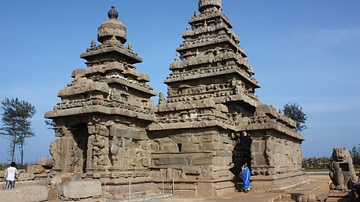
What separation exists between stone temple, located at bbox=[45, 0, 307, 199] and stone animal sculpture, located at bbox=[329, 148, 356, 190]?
3.33 meters

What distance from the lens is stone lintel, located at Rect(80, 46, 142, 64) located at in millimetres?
18375

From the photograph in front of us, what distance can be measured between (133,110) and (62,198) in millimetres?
6374

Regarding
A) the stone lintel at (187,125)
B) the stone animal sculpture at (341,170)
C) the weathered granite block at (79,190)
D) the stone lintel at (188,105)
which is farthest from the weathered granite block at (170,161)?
the stone animal sculpture at (341,170)

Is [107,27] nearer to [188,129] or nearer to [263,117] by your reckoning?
[188,129]

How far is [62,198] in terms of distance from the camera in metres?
9.20

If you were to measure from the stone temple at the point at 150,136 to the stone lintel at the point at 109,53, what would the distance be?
0.17ft

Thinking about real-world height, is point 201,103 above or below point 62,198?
above

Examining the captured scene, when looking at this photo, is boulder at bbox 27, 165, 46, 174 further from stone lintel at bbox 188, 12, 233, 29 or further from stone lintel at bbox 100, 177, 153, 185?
stone lintel at bbox 188, 12, 233, 29

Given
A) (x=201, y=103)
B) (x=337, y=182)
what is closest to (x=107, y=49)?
(x=201, y=103)

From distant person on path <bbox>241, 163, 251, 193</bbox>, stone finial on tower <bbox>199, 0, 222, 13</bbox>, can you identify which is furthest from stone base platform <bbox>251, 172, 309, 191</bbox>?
stone finial on tower <bbox>199, 0, 222, 13</bbox>

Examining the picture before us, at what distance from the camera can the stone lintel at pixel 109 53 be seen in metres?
18.4

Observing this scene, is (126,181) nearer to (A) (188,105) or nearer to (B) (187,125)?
(B) (187,125)

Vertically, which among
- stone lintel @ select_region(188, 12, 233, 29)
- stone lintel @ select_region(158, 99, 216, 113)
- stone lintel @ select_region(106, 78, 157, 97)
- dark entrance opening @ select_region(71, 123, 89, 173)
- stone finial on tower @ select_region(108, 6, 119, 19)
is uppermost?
stone lintel @ select_region(188, 12, 233, 29)

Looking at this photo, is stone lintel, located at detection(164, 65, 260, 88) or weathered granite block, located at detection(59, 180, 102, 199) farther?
stone lintel, located at detection(164, 65, 260, 88)
